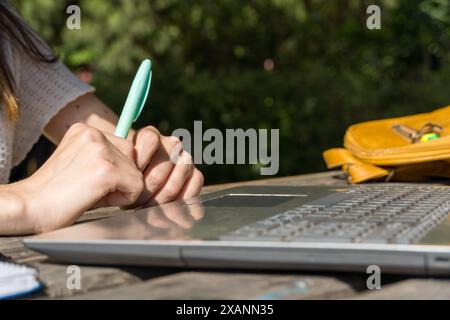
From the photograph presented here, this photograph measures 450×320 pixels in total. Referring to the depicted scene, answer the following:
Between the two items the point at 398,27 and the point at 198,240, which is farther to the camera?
the point at 398,27

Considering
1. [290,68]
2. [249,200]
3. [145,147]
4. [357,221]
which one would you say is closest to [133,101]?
[145,147]

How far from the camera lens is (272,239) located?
768 millimetres

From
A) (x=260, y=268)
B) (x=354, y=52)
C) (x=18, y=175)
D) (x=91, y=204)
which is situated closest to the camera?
(x=260, y=268)

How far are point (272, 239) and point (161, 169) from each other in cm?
50

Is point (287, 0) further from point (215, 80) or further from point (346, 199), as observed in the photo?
point (346, 199)

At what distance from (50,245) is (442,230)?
0.40 m

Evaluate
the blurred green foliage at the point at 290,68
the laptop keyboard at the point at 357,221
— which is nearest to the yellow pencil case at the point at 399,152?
the laptop keyboard at the point at 357,221

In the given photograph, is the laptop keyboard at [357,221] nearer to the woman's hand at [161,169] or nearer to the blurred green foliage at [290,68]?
the woman's hand at [161,169]

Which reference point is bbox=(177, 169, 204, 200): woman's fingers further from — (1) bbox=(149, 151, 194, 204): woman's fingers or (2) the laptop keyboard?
(2) the laptop keyboard

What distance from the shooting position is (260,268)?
764 mm

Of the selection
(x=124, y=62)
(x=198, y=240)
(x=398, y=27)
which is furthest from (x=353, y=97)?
(x=124, y=62)

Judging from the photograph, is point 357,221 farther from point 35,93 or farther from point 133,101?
point 35,93

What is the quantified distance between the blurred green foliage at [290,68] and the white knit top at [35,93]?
2477mm

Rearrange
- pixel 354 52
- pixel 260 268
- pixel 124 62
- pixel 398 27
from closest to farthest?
pixel 260 268 → pixel 398 27 → pixel 354 52 → pixel 124 62
